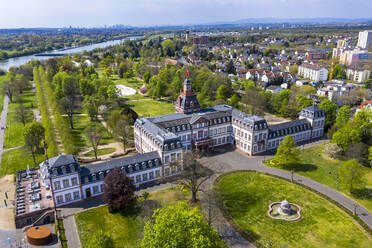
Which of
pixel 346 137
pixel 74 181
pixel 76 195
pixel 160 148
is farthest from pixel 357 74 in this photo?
pixel 76 195

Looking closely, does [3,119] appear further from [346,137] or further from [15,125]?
[346,137]

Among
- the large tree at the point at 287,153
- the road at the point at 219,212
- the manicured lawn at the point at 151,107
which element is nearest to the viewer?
the road at the point at 219,212

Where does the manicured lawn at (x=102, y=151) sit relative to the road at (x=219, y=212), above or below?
above

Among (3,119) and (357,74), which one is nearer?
(3,119)

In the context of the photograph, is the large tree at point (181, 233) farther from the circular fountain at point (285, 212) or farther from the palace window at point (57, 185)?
the palace window at point (57, 185)

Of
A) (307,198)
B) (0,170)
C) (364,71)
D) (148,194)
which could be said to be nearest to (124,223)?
(148,194)

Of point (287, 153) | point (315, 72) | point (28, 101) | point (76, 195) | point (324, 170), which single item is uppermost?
point (315, 72)

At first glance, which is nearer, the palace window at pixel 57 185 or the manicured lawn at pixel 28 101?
the palace window at pixel 57 185

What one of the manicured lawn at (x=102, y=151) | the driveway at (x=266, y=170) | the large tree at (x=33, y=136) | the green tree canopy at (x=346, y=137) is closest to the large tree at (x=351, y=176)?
the driveway at (x=266, y=170)
